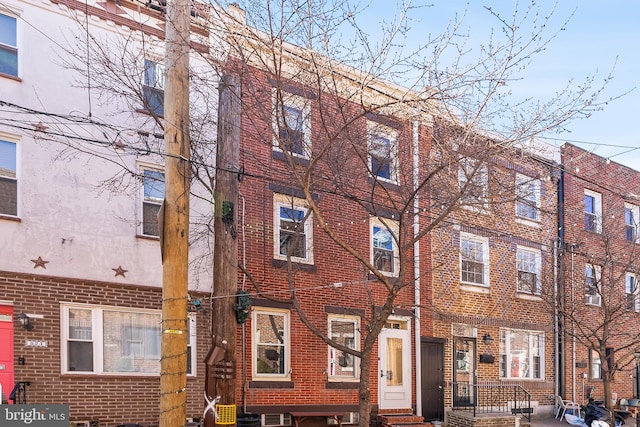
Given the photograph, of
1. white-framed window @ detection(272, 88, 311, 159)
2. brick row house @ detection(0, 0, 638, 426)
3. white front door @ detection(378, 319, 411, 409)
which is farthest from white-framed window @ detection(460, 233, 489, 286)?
white-framed window @ detection(272, 88, 311, 159)

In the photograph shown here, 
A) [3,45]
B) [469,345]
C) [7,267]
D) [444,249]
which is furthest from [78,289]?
[469,345]

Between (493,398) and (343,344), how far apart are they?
5.60m

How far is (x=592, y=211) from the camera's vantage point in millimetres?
22562

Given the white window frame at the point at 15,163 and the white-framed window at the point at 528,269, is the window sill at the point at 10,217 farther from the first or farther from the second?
the white-framed window at the point at 528,269

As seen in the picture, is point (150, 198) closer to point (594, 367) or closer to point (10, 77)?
point (10, 77)

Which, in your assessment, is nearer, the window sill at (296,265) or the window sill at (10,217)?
the window sill at (10,217)

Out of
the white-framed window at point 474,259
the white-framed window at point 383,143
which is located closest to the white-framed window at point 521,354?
the white-framed window at point 474,259

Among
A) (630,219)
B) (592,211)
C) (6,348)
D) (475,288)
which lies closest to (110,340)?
(6,348)

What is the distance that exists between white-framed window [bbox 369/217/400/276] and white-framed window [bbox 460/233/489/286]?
237 centimetres

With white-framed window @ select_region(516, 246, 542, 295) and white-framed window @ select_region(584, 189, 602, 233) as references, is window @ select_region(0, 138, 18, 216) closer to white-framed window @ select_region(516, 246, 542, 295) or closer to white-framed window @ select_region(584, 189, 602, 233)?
white-framed window @ select_region(516, 246, 542, 295)

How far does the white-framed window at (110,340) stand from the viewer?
39.0 ft

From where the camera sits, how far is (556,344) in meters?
20.6

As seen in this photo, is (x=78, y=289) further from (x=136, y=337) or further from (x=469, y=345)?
(x=469, y=345)

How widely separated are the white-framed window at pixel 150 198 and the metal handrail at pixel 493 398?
971 centimetres
